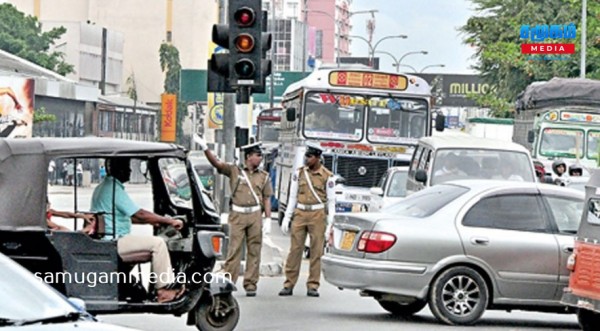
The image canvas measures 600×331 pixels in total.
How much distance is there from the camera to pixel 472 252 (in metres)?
14.0

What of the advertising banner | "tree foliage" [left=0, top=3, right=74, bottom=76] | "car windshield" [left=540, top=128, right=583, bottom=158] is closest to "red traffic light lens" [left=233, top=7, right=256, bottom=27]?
"car windshield" [left=540, top=128, right=583, bottom=158]

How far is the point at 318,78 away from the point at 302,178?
10.6 m

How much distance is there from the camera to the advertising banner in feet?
277

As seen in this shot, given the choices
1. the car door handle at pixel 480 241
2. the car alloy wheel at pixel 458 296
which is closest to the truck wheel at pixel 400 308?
the car alloy wheel at pixel 458 296

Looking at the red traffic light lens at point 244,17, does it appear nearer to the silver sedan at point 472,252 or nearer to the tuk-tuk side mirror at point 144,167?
the silver sedan at point 472,252

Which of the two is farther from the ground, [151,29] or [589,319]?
[151,29]

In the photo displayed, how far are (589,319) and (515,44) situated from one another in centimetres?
4714

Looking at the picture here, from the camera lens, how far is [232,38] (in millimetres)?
16719

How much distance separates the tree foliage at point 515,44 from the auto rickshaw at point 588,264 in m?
43.0

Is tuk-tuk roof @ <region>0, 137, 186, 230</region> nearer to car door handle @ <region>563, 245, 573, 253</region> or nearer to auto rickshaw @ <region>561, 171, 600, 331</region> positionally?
auto rickshaw @ <region>561, 171, 600, 331</region>

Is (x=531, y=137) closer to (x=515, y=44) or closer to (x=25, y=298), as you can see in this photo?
(x=515, y=44)

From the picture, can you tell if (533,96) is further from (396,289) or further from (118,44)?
(118,44)

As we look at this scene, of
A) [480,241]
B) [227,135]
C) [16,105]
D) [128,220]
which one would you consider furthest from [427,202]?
[16,105]

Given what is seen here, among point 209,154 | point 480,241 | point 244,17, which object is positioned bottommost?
point 480,241
